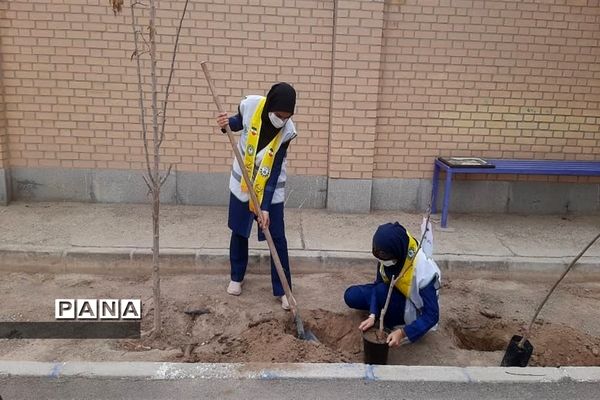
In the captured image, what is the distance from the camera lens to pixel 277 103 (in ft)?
12.3

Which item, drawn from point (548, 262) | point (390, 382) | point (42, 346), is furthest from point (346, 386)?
point (548, 262)

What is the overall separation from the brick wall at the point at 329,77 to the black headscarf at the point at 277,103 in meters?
2.04

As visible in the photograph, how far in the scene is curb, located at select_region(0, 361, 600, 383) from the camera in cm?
314

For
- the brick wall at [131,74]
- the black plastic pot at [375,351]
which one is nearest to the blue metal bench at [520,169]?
the brick wall at [131,74]

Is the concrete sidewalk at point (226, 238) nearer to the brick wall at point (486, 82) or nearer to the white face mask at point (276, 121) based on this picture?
the brick wall at point (486, 82)

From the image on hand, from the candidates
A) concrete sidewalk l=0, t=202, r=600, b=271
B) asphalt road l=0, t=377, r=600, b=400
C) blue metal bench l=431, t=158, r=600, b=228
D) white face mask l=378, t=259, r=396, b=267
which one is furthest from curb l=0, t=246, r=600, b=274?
asphalt road l=0, t=377, r=600, b=400

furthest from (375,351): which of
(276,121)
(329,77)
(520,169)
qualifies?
(329,77)

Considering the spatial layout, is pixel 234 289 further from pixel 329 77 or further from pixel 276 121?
pixel 329 77

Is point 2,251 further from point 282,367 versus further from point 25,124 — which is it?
point 282,367

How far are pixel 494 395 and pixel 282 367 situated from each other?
1198mm

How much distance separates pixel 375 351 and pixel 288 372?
577 millimetres

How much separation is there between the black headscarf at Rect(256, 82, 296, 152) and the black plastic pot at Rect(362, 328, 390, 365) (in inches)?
62.3

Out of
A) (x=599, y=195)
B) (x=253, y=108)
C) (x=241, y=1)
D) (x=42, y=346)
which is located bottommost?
(x=42, y=346)

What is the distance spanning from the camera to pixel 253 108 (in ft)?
13.1
